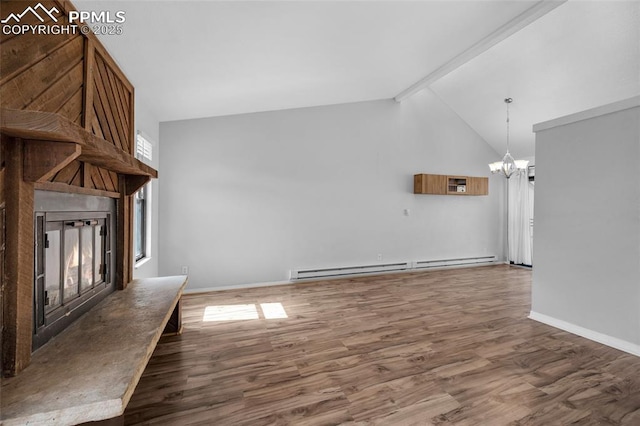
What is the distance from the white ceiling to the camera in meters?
2.26

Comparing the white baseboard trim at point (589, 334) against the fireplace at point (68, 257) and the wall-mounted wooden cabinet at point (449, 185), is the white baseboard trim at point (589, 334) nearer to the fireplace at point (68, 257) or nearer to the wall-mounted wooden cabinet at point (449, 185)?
the wall-mounted wooden cabinet at point (449, 185)

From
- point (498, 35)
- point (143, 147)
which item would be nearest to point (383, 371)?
point (143, 147)

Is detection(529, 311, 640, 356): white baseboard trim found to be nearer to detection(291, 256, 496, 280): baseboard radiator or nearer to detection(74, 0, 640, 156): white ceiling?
detection(291, 256, 496, 280): baseboard radiator

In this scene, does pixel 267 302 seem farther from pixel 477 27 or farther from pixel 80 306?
pixel 477 27

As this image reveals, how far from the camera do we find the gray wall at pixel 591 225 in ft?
8.89

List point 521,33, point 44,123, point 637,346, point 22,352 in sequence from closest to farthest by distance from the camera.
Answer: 1. point 44,123
2. point 22,352
3. point 637,346
4. point 521,33

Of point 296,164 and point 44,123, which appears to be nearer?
point 44,123

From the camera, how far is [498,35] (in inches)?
137

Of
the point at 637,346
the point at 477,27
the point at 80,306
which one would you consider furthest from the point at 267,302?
the point at 477,27

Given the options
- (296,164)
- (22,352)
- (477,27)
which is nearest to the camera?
(22,352)

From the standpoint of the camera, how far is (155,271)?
4129 mm

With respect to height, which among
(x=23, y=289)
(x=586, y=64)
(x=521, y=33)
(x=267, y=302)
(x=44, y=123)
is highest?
(x=521, y=33)

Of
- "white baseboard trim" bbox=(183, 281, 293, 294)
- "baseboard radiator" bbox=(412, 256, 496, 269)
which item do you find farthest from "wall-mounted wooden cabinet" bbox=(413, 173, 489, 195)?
"white baseboard trim" bbox=(183, 281, 293, 294)

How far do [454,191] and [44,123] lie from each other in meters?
6.46
